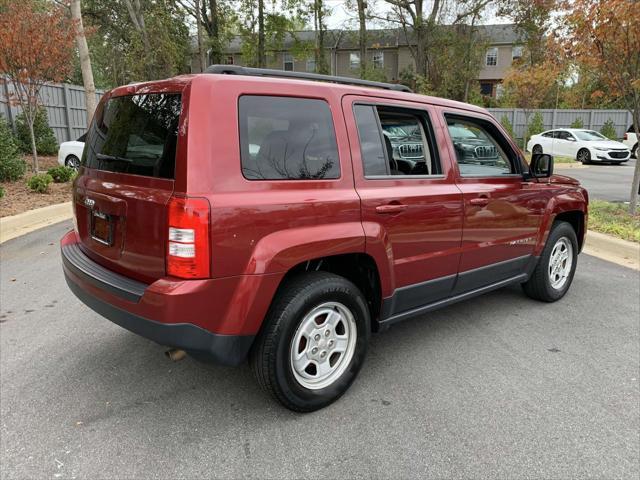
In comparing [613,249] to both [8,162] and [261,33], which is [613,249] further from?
[261,33]

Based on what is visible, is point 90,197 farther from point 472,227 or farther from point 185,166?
point 472,227

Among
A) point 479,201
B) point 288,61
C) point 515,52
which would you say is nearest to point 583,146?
point 479,201

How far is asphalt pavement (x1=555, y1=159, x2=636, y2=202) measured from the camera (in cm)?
1110

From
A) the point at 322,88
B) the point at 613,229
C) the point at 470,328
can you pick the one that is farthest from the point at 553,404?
the point at 613,229

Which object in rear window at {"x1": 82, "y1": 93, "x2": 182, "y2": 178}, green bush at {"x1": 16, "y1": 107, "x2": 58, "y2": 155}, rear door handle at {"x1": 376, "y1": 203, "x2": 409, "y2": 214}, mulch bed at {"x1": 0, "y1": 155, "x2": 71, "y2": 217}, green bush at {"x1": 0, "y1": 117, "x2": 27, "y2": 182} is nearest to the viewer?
rear window at {"x1": 82, "y1": 93, "x2": 182, "y2": 178}

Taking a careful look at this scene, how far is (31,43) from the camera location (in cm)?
1027

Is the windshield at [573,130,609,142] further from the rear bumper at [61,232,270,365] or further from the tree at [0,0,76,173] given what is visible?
the rear bumper at [61,232,270,365]

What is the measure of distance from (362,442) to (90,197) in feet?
6.96

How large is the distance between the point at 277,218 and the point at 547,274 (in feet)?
10.3

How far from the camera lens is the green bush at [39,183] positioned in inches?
386

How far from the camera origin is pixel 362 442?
2.58 metres

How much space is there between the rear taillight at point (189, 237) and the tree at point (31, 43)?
10209mm

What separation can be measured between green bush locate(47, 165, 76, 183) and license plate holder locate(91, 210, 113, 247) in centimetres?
946

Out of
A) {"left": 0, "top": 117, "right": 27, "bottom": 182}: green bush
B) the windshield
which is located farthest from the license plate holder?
the windshield
